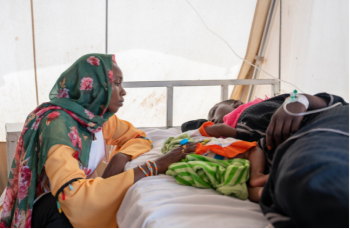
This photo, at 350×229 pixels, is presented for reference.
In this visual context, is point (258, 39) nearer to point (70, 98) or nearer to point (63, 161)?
point (70, 98)

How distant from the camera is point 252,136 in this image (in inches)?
60.9

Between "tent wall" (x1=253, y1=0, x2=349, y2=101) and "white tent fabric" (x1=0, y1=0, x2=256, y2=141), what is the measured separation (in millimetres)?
420

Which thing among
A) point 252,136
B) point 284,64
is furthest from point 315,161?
point 284,64

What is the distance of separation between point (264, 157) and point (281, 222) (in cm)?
51

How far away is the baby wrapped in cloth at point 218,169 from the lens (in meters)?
1.09

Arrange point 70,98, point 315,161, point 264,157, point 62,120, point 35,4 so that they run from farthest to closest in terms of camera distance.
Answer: point 35,4
point 70,98
point 62,120
point 264,157
point 315,161

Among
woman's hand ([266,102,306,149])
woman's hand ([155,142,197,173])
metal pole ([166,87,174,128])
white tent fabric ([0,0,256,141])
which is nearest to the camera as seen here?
woman's hand ([266,102,306,149])

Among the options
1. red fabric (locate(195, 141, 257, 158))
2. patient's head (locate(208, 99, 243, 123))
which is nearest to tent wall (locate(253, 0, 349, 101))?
patient's head (locate(208, 99, 243, 123))

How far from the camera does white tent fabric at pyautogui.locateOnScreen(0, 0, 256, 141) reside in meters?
3.03

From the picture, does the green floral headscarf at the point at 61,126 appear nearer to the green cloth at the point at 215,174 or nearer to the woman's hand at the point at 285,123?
the green cloth at the point at 215,174

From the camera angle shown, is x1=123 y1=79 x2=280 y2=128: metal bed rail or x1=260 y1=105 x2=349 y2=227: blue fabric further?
x1=123 y1=79 x2=280 y2=128: metal bed rail

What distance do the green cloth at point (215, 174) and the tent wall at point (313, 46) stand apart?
66.4 inches

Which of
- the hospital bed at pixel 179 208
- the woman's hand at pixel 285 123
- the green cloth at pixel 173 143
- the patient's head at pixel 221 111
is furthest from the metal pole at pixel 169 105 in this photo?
the woman's hand at pixel 285 123

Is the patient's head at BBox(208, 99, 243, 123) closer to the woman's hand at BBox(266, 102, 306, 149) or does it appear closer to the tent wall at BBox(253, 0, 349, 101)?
the tent wall at BBox(253, 0, 349, 101)
